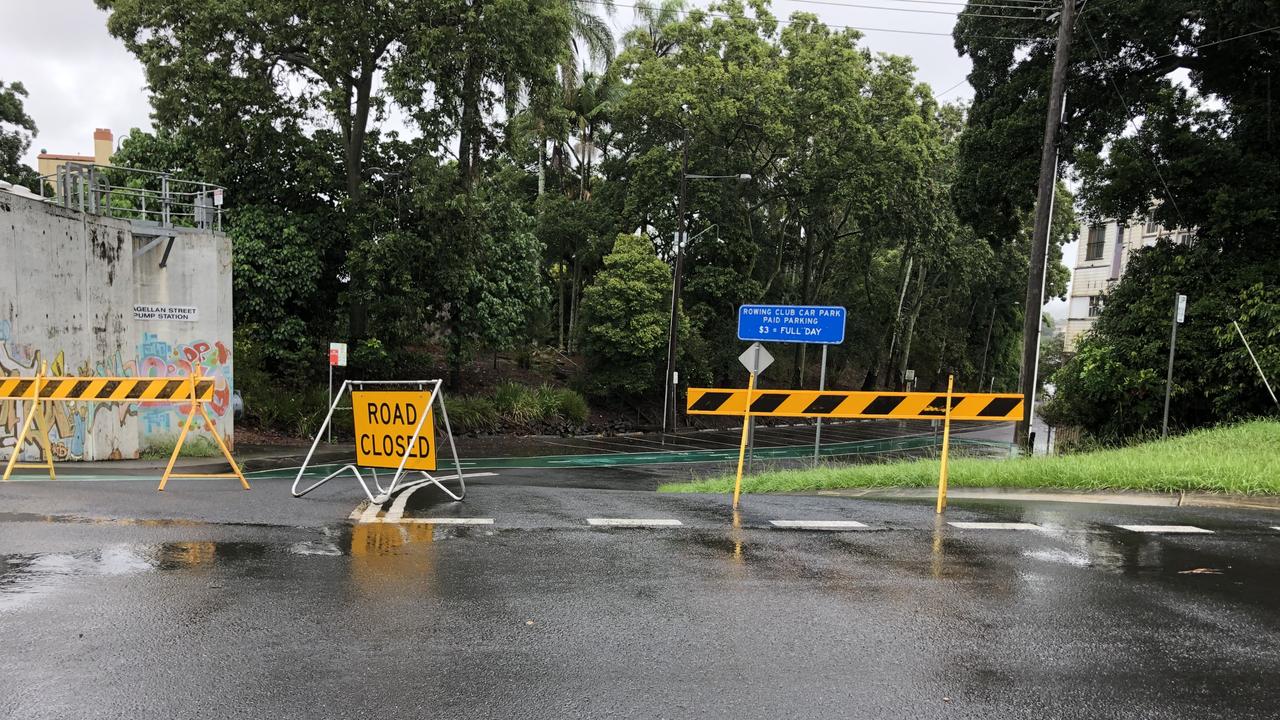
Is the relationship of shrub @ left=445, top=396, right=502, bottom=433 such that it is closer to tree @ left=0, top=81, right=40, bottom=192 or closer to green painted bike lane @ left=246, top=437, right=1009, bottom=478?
green painted bike lane @ left=246, top=437, right=1009, bottom=478

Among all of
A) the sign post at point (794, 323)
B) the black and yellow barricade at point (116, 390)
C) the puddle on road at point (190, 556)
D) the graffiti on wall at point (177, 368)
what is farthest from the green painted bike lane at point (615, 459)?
the puddle on road at point (190, 556)

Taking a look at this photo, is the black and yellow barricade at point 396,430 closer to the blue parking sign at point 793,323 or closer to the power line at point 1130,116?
the blue parking sign at point 793,323

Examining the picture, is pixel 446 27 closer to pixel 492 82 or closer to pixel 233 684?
pixel 492 82

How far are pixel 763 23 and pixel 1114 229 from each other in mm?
35828

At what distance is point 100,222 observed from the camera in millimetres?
14531

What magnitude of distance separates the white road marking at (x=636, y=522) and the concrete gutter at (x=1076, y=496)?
328 centimetres

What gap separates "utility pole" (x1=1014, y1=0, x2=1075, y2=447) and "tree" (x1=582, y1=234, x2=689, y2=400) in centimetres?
1763

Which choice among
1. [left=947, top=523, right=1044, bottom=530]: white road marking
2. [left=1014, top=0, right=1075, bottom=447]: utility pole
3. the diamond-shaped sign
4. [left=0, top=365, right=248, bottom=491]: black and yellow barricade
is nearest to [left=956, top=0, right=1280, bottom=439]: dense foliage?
[left=1014, top=0, right=1075, bottom=447]: utility pole

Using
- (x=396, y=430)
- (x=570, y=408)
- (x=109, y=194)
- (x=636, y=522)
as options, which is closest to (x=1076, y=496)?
(x=636, y=522)

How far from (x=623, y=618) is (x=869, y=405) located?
465 cm

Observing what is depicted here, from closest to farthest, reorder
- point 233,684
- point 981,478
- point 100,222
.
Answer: point 233,684 → point 981,478 → point 100,222

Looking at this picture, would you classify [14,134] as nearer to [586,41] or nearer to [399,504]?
[586,41]

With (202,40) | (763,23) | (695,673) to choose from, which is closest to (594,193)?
(763,23)

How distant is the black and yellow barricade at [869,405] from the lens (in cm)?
834
